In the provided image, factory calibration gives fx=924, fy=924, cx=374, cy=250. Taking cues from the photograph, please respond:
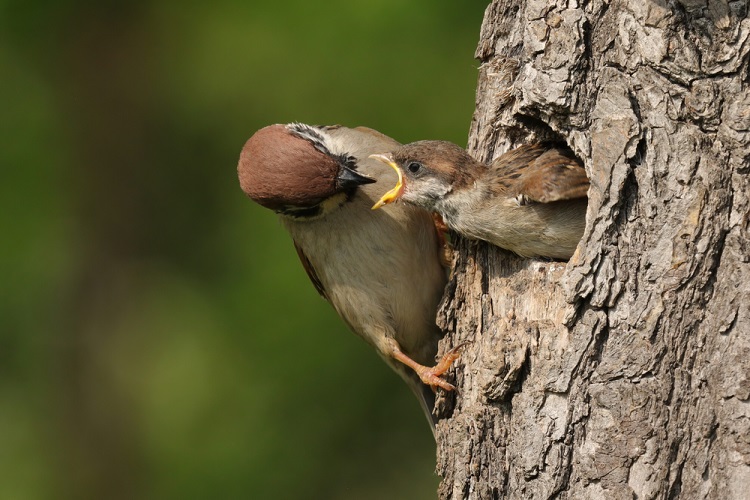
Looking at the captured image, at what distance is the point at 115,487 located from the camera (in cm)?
764

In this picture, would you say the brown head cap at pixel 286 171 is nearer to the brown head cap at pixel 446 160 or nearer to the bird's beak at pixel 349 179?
the bird's beak at pixel 349 179

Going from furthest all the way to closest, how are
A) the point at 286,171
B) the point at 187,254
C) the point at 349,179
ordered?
1. the point at 187,254
2. the point at 349,179
3. the point at 286,171

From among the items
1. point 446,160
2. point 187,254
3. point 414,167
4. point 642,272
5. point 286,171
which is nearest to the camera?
point 642,272

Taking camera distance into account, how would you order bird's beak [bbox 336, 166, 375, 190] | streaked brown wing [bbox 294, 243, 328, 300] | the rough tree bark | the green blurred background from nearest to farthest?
the rough tree bark < bird's beak [bbox 336, 166, 375, 190] < streaked brown wing [bbox 294, 243, 328, 300] < the green blurred background

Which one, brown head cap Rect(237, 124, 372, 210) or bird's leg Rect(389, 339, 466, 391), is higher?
brown head cap Rect(237, 124, 372, 210)

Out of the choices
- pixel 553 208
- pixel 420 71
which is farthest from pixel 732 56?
pixel 420 71

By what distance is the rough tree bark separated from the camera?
255 cm

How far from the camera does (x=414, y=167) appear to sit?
3309 millimetres

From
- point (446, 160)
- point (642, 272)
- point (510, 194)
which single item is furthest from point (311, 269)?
point (642, 272)

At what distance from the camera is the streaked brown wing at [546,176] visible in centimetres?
293

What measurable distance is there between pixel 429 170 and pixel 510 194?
1.09 feet

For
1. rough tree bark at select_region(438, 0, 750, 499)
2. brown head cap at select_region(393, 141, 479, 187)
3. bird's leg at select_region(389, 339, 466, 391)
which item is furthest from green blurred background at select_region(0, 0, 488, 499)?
rough tree bark at select_region(438, 0, 750, 499)

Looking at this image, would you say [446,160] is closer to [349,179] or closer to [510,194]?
[510,194]

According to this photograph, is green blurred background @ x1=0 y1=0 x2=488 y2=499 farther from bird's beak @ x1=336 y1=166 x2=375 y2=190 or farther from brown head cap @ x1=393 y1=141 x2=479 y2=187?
brown head cap @ x1=393 y1=141 x2=479 y2=187
